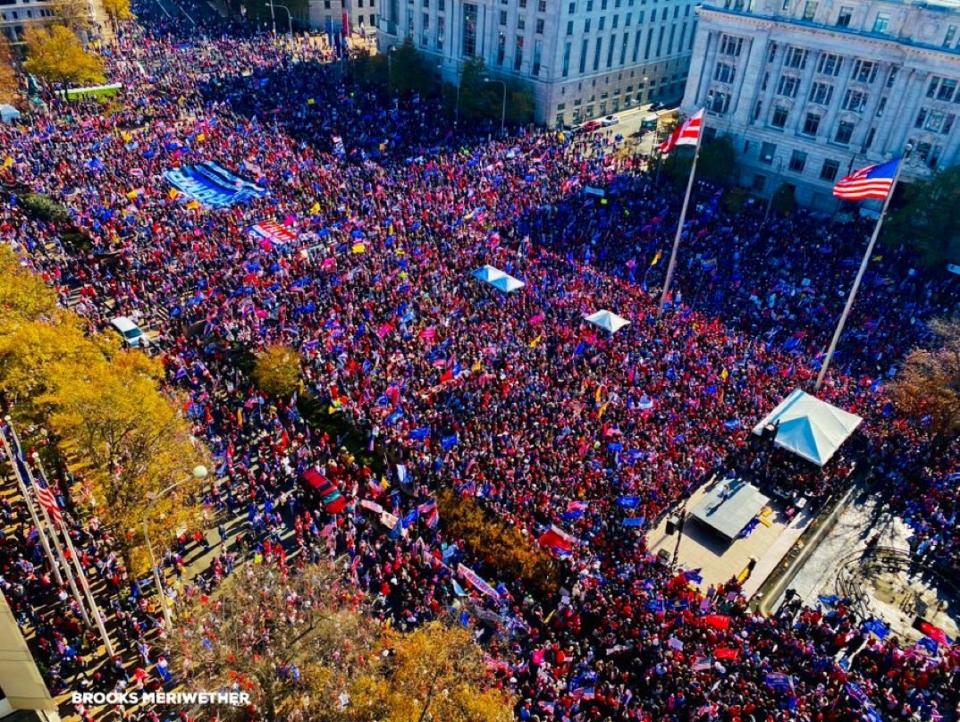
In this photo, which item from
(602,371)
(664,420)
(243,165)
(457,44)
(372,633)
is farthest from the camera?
(457,44)

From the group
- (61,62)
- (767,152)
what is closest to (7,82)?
(61,62)

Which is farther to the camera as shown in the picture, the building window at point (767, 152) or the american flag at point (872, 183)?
the building window at point (767, 152)

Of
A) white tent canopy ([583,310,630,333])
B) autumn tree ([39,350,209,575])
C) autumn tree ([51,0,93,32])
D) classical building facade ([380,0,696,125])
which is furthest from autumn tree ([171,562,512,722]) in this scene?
autumn tree ([51,0,93,32])

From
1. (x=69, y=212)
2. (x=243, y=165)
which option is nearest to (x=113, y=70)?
(x=243, y=165)

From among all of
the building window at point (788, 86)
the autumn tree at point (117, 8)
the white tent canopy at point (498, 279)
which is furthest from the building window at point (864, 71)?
the autumn tree at point (117, 8)

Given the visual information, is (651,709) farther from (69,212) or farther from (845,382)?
(69,212)

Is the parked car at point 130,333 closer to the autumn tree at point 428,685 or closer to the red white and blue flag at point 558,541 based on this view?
the red white and blue flag at point 558,541

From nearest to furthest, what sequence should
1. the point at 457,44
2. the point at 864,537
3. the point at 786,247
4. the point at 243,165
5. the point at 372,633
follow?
the point at 372,633
the point at 864,537
the point at 786,247
the point at 243,165
the point at 457,44
